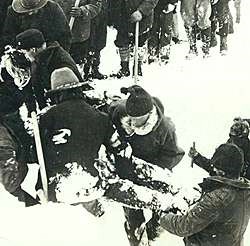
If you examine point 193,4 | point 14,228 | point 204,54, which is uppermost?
point 193,4

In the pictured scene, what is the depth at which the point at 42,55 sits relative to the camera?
5.54ft

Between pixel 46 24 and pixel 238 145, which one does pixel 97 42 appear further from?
pixel 238 145

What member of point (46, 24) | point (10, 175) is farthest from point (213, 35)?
point (10, 175)

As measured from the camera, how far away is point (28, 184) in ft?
5.65

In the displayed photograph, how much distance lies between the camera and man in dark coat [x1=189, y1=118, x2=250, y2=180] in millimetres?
1694

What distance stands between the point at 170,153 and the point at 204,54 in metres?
0.30

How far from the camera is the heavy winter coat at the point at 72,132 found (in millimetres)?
1689

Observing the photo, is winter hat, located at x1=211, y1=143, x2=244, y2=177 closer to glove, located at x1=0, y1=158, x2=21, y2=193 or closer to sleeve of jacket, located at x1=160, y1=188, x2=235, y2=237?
sleeve of jacket, located at x1=160, y1=188, x2=235, y2=237

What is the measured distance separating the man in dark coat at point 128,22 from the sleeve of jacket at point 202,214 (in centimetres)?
40

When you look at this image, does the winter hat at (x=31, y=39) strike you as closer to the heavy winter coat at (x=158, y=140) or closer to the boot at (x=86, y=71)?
the boot at (x=86, y=71)

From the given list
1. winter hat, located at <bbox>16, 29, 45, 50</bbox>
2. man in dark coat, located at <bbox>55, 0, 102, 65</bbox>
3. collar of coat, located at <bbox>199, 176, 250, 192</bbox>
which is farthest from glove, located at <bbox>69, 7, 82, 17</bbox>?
collar of coat, located at <bbox>199, 176, 250, 192</bbox>

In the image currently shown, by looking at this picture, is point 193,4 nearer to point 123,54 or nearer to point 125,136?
point 123,54

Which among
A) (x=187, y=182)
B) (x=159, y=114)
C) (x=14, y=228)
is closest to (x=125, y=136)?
(x=159, y=114)

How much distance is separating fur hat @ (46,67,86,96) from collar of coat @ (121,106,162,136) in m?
0.17
